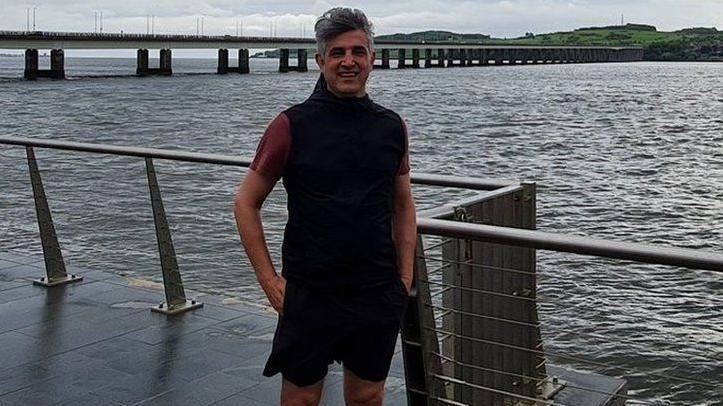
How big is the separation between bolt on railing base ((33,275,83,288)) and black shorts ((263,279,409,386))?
165 inches

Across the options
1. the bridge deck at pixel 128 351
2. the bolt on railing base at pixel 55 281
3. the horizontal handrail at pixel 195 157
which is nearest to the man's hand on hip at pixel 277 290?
the horizontal handrail at pixel 195 157

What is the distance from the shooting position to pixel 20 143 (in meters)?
6.46

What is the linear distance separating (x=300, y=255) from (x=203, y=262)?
391 inches

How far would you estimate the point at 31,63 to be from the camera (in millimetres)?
94000

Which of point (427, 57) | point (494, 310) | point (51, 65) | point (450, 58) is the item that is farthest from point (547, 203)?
point (450, 58)

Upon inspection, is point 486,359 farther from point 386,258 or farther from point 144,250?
point 144,250

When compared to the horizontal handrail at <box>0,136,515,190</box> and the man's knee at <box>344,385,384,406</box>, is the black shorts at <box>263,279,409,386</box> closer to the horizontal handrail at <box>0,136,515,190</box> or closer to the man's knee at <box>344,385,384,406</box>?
the man's knee at <box>344,385,384,406</box>

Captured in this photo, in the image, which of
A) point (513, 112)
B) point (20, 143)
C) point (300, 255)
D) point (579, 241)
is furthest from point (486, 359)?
point (513, 112)

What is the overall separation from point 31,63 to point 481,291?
96158 millimetres

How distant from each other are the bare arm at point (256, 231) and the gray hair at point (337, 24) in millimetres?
442

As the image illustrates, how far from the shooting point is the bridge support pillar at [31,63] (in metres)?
91.2

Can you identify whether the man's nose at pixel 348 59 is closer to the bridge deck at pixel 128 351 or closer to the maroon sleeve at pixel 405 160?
the maroon sleeve at pixel 405 160

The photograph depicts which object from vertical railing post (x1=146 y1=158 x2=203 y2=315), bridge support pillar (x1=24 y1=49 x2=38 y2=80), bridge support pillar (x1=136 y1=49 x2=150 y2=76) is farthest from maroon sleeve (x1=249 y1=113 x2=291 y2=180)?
bridge support pillar (x1=136 y1=49 x2=150 y2=76)

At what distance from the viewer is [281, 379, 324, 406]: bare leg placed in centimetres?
320
